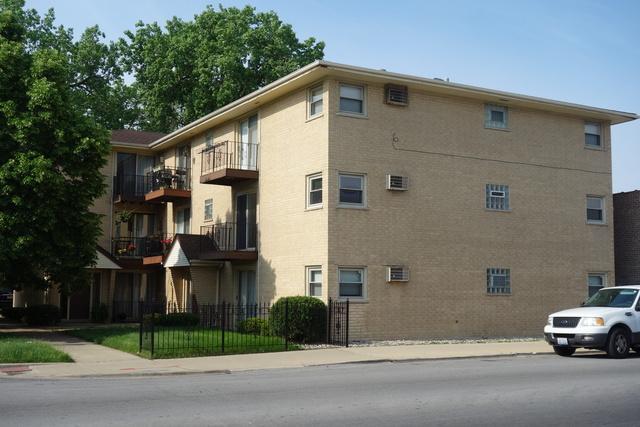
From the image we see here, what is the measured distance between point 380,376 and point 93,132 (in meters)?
14.6

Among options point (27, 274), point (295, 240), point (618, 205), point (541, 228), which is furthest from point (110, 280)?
point (618, 205)

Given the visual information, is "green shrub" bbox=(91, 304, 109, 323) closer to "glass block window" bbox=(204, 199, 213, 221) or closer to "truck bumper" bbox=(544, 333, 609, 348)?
"glass block window" bbox=(204, 199, 213, 221)

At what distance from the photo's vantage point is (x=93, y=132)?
25266 millimetres

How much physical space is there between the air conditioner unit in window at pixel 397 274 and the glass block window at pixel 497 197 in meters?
4.14

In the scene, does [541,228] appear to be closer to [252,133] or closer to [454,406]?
[252,133]

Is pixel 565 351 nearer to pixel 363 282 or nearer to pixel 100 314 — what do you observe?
pixel 363 282

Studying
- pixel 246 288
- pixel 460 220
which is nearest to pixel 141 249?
pixel 246 288

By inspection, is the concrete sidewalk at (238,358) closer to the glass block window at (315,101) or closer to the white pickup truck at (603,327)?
the white pickup truck at (603,327)

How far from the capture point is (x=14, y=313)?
3344 centimetres

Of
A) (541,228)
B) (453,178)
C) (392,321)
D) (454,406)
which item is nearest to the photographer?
(454,406)

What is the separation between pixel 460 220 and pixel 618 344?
7785 mm

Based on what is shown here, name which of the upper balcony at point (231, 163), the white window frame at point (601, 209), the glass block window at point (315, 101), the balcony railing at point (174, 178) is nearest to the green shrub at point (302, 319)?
the glass block window at point (315, 101)

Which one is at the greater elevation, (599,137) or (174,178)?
(599,137)

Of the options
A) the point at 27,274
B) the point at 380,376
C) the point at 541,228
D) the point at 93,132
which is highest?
the point at 93,132
